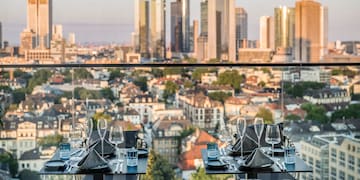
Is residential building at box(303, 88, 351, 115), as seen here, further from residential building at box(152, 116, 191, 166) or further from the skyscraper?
the skyscraper

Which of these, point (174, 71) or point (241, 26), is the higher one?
point (241, 26)

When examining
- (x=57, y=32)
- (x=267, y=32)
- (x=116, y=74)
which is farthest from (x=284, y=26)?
(x=57, y=32)

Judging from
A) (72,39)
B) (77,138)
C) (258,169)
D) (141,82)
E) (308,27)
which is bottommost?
(258,169)

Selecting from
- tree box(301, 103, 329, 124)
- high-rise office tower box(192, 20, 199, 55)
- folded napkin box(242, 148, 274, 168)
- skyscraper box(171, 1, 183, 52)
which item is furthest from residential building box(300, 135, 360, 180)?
skyscraper box(171, 1, 183, 52)

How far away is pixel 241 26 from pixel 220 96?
1.03 meters

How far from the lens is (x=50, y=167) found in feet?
8.48

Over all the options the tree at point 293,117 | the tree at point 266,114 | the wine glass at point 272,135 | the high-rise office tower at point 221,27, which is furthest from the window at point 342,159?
the high-rise office tower at point 221,27

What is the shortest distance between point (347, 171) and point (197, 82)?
4.30ft

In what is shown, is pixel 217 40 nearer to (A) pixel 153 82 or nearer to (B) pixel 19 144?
(A) pixel 153 82

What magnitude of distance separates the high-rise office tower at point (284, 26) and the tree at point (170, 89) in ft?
3.93

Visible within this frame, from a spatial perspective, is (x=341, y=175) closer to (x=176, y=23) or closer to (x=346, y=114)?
(x=346, y=114)

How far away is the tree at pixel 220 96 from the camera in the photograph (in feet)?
12.5

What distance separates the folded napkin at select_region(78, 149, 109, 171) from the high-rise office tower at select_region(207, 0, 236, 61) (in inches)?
83.8

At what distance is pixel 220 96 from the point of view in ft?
12.6
